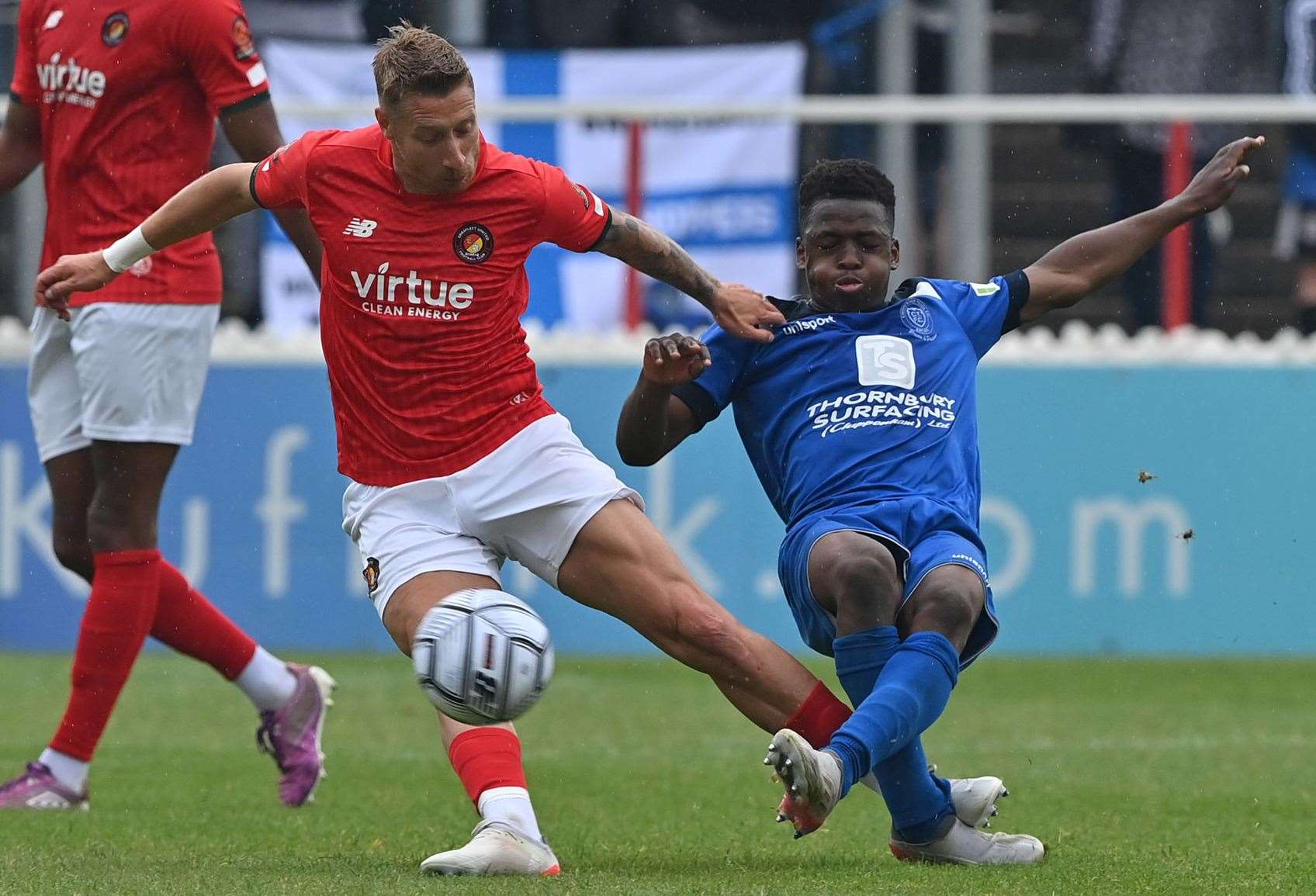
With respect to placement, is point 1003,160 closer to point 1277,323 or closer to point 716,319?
point 1277,323

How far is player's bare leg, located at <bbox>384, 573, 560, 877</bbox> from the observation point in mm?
4551

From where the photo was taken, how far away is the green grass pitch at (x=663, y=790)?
4590 millimetres

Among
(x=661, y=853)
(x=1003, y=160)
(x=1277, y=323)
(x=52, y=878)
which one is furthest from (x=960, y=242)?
(x=52, y=878)

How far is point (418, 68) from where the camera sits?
4594 mm

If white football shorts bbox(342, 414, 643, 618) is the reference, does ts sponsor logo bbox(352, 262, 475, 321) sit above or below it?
above

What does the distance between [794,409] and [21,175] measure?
240cm

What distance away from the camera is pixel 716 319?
5.09 m

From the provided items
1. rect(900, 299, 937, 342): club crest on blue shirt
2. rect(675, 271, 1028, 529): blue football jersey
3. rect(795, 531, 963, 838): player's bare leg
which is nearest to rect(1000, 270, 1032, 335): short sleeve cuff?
rect(675, 271, 1028, 529): blue football jersey

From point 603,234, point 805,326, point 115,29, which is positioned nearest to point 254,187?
point 603,234

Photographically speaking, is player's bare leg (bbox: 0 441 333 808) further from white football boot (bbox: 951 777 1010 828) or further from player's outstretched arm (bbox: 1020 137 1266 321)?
player's outstretched arm (bbox: 1020 137 1266 321)

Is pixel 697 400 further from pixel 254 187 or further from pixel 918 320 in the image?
pixel 254 187

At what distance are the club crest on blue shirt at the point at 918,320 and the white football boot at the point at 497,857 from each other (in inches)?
62.0

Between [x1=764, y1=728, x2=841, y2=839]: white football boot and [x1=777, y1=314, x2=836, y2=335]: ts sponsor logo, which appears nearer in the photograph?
[x1=764, y1=728, x2=841, y2=839]: white football boot

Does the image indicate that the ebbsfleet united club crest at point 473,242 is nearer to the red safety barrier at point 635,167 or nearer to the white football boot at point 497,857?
the white football boot at point 497,857
